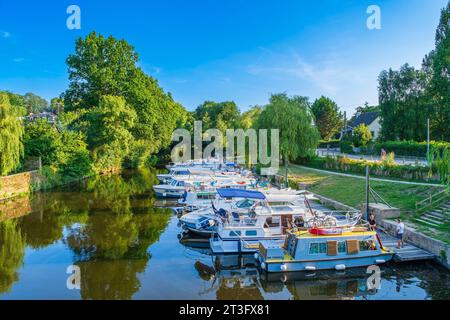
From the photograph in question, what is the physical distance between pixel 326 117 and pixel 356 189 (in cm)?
6803

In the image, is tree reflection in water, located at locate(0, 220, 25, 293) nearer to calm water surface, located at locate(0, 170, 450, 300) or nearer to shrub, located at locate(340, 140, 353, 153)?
calm water surface, located at locate(0, 170, 450, 300)

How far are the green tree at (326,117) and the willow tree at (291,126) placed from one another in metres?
50.6

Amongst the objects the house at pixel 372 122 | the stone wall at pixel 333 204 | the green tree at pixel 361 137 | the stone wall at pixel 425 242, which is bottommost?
the stone wall at pixel 425 242

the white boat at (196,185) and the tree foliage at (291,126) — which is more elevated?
the tree foliage at (291,126)

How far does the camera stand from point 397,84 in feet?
196

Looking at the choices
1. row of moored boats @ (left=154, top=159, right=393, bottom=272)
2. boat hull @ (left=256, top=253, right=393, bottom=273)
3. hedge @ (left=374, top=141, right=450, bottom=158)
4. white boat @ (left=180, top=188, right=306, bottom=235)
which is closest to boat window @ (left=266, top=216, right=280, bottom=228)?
row of moored boats @ (left=154, top=159, right=393, bottom=272)

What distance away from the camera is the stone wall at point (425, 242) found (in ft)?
54.2

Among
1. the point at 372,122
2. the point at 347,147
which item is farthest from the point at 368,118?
the point at 347,147

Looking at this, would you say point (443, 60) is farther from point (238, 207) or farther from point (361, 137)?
point (238, 207)

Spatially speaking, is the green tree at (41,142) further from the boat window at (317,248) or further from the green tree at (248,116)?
the boat window at (317,248)

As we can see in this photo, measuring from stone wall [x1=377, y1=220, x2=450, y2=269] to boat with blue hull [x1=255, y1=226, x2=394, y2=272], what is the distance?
1.94 m

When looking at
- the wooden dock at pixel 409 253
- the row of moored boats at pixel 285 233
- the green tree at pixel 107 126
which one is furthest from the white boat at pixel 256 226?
the green tree at pixel 107 126
